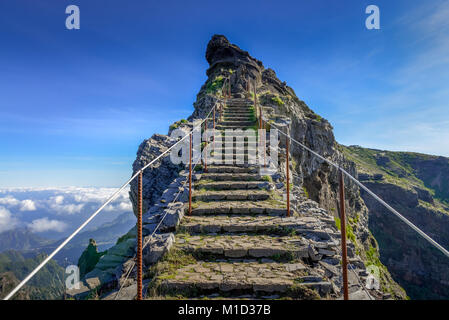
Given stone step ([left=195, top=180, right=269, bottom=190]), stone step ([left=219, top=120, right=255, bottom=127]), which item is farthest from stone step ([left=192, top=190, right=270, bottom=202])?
stone step ([left=219, top=120, right=255, bottom=127])

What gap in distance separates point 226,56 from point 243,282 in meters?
37.3

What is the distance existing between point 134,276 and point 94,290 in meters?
0.72

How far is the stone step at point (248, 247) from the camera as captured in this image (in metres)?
4.40

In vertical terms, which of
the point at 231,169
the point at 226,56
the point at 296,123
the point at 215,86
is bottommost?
the point at 231,169

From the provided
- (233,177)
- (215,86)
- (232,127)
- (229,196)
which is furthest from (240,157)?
(215,86)

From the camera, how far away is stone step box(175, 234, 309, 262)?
4402 mm

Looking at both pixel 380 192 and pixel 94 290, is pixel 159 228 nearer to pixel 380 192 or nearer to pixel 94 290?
pixel 94 290

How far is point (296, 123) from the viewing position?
71.8 feet

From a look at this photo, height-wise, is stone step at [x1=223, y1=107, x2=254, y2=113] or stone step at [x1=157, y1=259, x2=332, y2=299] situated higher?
stone step at [x1=223, y1=107, x2=254, y2=113]

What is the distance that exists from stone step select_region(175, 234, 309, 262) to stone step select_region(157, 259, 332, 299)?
13.9 inches

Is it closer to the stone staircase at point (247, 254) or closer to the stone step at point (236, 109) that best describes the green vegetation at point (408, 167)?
the stone step at point (236, 109)

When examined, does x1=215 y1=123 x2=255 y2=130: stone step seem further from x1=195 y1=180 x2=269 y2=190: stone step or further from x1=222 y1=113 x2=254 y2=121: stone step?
x1=195 y1=180 x2=269 y2=190: stone step

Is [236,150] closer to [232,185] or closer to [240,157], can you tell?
[240,157]

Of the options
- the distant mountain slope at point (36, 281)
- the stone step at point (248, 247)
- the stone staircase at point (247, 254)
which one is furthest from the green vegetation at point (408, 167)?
the stone step at point (248, 247)
